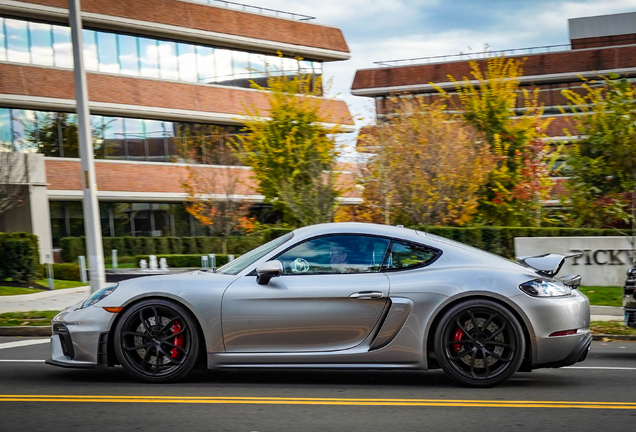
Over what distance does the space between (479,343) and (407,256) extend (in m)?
0.94

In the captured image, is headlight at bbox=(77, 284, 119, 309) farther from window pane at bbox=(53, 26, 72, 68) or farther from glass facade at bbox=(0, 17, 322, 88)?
window pane at bbox=(53, 26, 72, 68)

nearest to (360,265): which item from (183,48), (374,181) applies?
(374,181)

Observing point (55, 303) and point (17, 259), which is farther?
point (17, 259)

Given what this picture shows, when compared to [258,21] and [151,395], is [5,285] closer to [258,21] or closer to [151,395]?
[151,395]

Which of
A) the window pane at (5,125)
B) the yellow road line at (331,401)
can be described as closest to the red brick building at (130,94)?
the window pane at (5,125)

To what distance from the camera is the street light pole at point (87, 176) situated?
41.8ft

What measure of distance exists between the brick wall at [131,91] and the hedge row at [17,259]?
1188cm

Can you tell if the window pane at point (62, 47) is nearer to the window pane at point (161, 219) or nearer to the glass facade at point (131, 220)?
the glass facade at point (131, 220)

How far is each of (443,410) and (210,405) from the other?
1.71 metres

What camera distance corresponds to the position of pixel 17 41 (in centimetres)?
3212

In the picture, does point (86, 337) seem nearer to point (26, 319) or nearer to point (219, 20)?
point (26, 319)

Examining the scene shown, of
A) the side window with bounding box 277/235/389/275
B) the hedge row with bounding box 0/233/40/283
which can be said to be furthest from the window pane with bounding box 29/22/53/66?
the side window with bounding box 277/235/389/275

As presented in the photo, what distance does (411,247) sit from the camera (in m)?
6.61

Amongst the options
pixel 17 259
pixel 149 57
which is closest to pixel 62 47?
pixel 149 57
